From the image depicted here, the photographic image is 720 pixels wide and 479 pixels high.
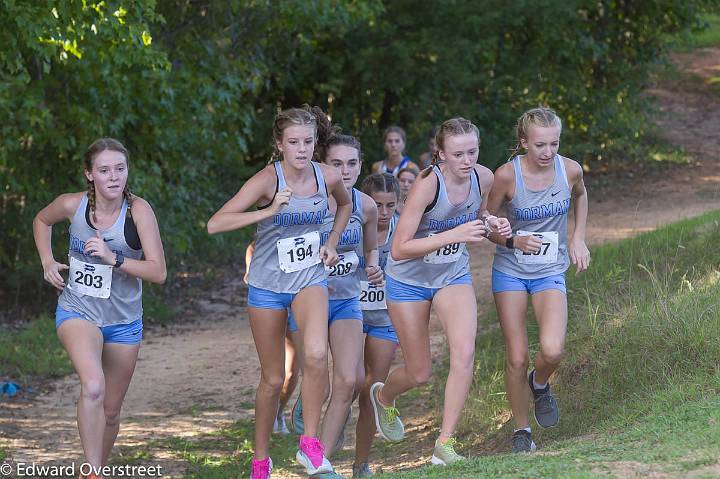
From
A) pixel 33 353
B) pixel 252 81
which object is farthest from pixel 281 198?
pixel 252 81

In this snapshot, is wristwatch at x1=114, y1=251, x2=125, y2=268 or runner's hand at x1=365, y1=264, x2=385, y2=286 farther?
runner's hand at x1=365, y1=264, x2=385, y2=286

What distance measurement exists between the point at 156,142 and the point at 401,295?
265 inches

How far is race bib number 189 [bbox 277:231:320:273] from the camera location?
6250 mm

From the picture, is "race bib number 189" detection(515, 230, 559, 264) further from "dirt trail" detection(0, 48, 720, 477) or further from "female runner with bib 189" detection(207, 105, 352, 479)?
"dirt trail" detection(0, 48, 720, 477)

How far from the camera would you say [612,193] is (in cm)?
1877

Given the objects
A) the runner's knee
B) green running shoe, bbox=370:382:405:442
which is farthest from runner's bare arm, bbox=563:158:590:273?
the runner's knee

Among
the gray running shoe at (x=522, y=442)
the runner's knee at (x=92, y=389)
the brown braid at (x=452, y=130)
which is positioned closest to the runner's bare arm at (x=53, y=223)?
the runner's knee at (x=92, y=389)

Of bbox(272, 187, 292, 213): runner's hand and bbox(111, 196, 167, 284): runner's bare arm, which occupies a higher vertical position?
bbox(272, 187, 292, 213): runner's hand

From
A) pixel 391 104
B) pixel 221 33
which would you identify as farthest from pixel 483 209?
pixel 391 104

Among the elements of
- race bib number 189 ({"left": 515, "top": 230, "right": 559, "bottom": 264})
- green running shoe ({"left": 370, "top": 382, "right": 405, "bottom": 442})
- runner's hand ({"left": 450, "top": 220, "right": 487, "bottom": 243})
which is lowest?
green running shoe ({"left": 370, "top": 382, "right": 405, "bottom": 442})

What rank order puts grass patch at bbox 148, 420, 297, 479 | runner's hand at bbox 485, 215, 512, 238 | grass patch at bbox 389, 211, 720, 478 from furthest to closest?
grass patch at bbox 148, 420, 297, 479 < runner's hand at bbox 485, 215, 512, 238 < grass patch at bbox 389, 211, 720, 478

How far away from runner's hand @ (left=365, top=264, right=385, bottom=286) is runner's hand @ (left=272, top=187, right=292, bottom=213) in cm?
104

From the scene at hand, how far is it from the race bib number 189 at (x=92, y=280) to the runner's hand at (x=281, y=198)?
35.9 inches

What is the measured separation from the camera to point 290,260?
6250mm
